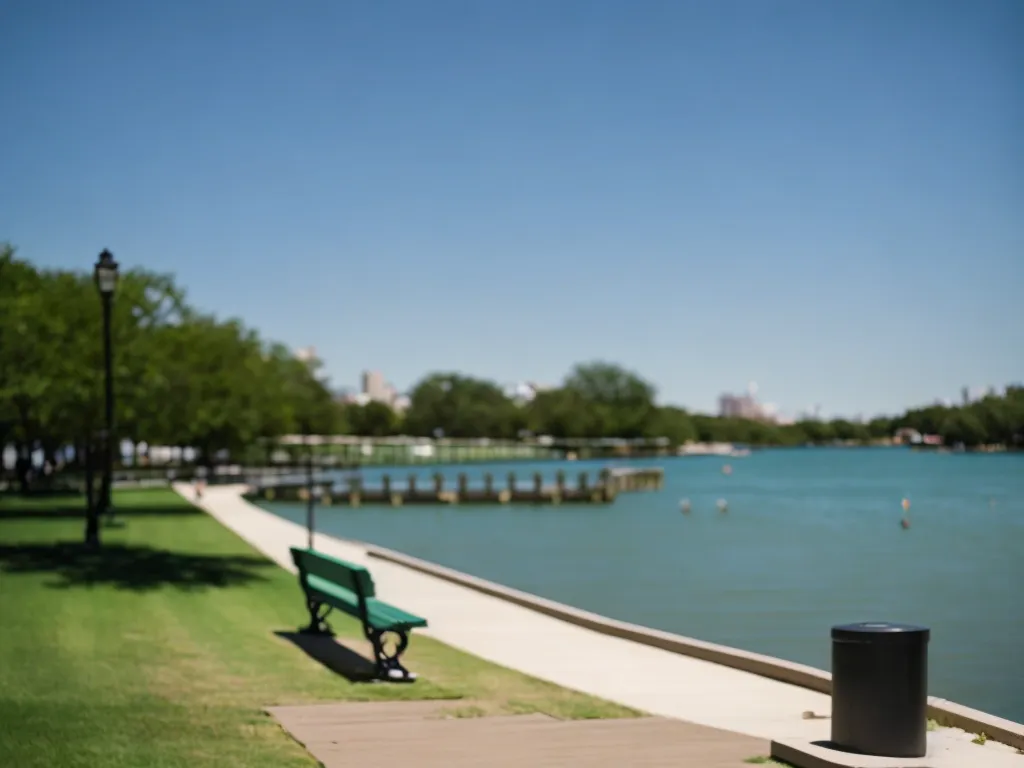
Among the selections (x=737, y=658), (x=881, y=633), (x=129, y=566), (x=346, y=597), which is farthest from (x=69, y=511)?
(x=881, y=633)

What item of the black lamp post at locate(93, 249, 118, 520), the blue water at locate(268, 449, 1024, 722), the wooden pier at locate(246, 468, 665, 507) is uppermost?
the black lamp post at locate(93, 249, 118, 520)

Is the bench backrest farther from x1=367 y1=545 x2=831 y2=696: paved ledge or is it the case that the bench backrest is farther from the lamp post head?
the lamp post head

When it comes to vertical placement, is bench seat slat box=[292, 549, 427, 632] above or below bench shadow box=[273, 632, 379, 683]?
above

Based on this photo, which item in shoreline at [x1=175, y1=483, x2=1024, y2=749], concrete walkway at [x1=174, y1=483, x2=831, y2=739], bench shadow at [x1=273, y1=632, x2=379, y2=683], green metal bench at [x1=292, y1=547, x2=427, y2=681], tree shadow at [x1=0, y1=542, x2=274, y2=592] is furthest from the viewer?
tree shadow at [x1=0, y1=542, x2=274, y2=592]

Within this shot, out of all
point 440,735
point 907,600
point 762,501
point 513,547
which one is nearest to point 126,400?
point 513,547

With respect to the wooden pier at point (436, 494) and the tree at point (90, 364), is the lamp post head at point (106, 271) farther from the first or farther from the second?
the wooden pier at point (436, 494)

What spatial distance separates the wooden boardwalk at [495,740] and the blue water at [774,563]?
719 cm

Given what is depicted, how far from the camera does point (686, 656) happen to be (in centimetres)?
1520

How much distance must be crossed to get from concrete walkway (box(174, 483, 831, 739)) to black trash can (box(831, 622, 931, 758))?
1.35m

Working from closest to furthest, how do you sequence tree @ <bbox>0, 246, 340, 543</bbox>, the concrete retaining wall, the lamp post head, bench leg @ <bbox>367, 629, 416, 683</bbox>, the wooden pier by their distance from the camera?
the concrete retaining wall
bench leg @ <bbox>367, 629, 416, 683</bbox>
the lamp post head
tree @ <bbox>0, 246, 340, 543</bbox>
the wooden pier

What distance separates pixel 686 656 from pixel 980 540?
40.7m

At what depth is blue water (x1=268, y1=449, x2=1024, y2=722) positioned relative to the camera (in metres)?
23.6

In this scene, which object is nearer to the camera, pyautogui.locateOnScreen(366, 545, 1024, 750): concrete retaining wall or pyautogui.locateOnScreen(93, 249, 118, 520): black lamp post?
pyautogui.locateOnScreen(366, 545, 1024, 750): concrete retaining wall

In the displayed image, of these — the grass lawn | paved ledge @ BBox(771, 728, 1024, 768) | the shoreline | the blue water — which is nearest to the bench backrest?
the grass lawn
